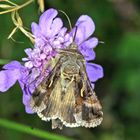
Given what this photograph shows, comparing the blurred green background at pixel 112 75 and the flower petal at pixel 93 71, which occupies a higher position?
the flower petal at pixel 93 71

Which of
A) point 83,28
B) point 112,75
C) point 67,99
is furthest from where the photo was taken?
point 112,75

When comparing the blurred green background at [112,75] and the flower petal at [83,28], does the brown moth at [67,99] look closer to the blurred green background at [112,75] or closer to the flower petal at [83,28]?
the flower petal at [83,28]

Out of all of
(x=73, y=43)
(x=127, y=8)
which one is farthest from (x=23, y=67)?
(x=127, y=8)

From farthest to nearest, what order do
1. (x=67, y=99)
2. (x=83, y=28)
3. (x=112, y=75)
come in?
1. (x=112, y=75)
2. (x=83, y=28)
3. (x=67, y=99)

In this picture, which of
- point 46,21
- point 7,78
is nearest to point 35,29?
point 46,21

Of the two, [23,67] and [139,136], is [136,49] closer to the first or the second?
[139,136]

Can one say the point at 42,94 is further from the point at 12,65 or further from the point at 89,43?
the point at 89,43

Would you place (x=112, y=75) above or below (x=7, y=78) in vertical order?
below

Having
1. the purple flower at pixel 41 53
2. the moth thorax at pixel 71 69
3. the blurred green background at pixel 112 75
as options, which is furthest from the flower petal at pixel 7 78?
the blurred green background at pixel 112 75

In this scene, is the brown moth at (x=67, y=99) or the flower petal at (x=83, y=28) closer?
the brown moth at (x=67, y=99)
